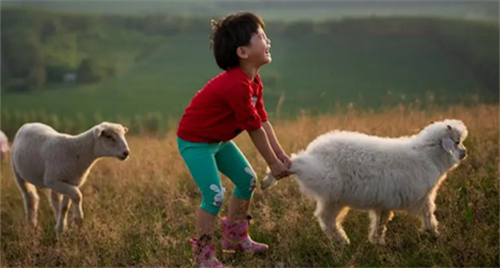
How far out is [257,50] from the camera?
4.82m

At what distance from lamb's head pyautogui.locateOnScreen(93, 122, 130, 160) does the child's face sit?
7.32 feet

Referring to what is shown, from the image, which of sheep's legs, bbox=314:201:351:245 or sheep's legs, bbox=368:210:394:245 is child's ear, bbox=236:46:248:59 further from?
sheep's legs, bbox=368:210:394:245

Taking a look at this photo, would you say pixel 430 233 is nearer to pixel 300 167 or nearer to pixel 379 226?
pixel 379 226

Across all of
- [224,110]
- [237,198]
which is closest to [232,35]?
[224,110]

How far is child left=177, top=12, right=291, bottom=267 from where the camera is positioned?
477 cm

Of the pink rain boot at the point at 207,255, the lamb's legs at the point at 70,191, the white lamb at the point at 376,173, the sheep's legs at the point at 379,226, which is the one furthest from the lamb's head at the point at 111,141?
the sheep's legs at the point at 379,226

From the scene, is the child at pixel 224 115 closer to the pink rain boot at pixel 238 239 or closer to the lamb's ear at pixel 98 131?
the pink rain boot at pixel 238 239

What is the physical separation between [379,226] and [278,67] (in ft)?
20.4

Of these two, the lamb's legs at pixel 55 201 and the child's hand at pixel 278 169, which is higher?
the child's hand at pixel 278 169

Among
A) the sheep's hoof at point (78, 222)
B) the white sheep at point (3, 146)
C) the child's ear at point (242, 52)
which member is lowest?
the sheep's hoof at point (78, 222)

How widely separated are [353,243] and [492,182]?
173 centimetres

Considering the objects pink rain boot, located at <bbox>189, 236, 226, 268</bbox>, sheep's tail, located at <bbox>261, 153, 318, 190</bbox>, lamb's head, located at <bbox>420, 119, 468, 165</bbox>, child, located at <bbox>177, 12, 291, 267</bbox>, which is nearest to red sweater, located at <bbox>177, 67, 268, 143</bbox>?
child, located at <bbox>177, 12, 291, 267</bbox>

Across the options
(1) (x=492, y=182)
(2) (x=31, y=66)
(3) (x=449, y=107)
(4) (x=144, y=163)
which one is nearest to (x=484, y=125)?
(3) (x=449, y=107)

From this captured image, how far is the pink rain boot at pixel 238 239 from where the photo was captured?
5.41m
